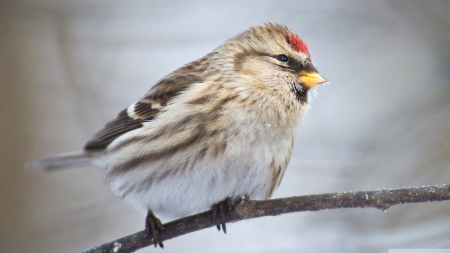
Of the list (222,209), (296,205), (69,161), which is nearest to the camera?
(296,205)

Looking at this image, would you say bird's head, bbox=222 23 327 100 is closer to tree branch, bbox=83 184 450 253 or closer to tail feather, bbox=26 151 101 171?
tree branch, bbox=83 184 450 253

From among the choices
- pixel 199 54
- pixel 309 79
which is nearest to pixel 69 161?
pixel 309 79

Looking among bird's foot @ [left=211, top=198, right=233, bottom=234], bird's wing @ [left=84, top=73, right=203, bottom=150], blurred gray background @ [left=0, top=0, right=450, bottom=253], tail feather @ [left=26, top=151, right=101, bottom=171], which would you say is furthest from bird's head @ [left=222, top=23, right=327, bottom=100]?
tail feather @ [left=26, top=151, right=101, bottom=171]

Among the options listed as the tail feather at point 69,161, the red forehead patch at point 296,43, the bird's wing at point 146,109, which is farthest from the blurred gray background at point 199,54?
the red forehead patch at point 296,43

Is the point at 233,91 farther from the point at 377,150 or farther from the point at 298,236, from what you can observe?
the point at 298,236

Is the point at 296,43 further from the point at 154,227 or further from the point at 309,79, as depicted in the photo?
the point at 154,227

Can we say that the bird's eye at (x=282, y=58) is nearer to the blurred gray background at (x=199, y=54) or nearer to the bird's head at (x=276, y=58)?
the bird's head at (x=276, y=58)
